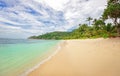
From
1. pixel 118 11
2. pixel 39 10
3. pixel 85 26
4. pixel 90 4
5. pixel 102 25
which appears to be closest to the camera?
pixel 90 4

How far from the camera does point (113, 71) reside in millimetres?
2449

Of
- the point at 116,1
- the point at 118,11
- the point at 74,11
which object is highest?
the point at 116,1

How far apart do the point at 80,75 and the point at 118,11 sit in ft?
30.5

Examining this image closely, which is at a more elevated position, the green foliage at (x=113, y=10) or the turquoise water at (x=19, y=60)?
the green foliage at (x=113, y=10)

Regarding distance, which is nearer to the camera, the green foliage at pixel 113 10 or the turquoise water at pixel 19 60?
the turquoise water at pixel 19 60

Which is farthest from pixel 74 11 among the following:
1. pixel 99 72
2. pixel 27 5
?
pixel 99 72

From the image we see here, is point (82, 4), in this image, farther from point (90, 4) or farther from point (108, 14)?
point (108, 14)

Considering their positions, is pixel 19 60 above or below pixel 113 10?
below

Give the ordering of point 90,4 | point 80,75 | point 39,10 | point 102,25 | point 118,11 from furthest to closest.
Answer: point 102,25 → point 118,11 → point 39,10 → point 90,4 → point 80,75

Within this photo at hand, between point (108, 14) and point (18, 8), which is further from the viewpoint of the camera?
point (108, 14)

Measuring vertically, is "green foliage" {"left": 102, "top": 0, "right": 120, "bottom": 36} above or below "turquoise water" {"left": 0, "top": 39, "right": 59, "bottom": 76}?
above

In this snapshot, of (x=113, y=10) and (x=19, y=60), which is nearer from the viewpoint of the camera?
(x=19, y=60)

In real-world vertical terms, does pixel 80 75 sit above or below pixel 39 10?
below

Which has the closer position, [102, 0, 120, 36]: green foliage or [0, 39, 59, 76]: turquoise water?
[0, 39, 59, 76]: turquoise water
